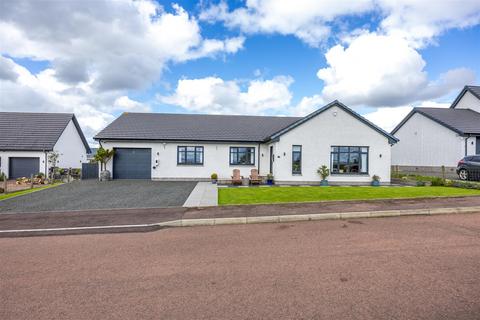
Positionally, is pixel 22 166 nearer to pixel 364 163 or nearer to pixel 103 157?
pixel 103 157

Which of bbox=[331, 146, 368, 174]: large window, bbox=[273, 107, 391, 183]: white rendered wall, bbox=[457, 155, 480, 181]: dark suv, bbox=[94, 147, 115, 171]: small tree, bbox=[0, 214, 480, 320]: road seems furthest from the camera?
bbox=[94, 147, 115, 171]: small tree

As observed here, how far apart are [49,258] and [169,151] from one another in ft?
51.7

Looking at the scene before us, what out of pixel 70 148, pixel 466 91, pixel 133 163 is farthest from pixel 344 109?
pixel 70 148

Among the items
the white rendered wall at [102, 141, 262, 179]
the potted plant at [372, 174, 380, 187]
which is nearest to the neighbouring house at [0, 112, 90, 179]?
the white rendered wall at [102, 141, 262, 179]

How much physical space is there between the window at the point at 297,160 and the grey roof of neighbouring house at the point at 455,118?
14.5m

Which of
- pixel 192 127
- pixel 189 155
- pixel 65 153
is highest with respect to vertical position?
pixel 192 127

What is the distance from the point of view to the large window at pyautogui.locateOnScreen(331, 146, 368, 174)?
734 inches

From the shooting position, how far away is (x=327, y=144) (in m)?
18.5

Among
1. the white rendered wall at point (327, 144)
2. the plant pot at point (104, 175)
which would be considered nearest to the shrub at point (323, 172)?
the white rendered wall at point (327, 144)

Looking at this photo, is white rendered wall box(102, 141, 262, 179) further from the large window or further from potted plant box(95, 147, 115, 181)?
the large window

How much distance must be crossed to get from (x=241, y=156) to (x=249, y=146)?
3.33 feet

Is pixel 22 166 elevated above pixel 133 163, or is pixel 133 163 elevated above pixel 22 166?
Result: pixel 133 163

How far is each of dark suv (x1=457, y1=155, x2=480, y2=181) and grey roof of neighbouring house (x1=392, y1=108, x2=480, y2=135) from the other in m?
4.95

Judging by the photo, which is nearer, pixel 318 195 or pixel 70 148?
pixel 318 195
